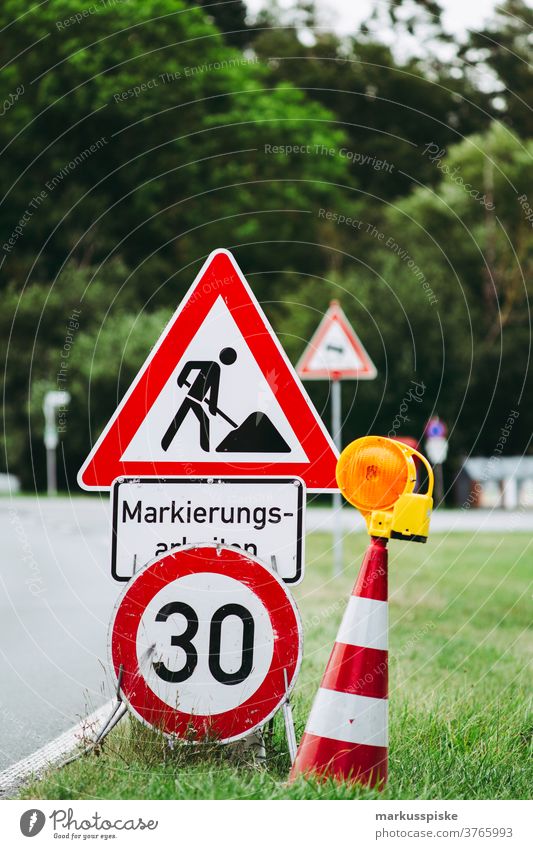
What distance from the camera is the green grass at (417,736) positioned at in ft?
12.7

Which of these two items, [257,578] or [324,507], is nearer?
[257,578]

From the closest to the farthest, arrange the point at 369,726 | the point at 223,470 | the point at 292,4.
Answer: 1. the point at 369,726
2. the point at 223,470
3. the point at 292,4

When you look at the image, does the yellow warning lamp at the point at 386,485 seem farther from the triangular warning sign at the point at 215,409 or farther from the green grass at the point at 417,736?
the green grass at the point at 417,736

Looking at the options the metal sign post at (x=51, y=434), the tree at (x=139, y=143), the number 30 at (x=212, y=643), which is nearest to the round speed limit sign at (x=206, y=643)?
the number 30 at (x=212, y=643)

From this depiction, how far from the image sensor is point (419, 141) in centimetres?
4009

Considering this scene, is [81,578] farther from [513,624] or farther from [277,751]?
[277,751]

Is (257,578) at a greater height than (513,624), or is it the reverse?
(257,578)

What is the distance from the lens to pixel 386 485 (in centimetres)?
371

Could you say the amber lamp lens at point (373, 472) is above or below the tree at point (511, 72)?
below

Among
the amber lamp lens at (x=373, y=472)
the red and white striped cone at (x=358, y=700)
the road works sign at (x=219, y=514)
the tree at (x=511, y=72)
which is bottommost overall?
the red and white striped cone at (x=358, y=700)

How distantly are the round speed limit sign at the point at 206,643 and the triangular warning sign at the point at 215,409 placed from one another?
0.37 metres

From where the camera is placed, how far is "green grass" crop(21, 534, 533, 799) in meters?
3.86
